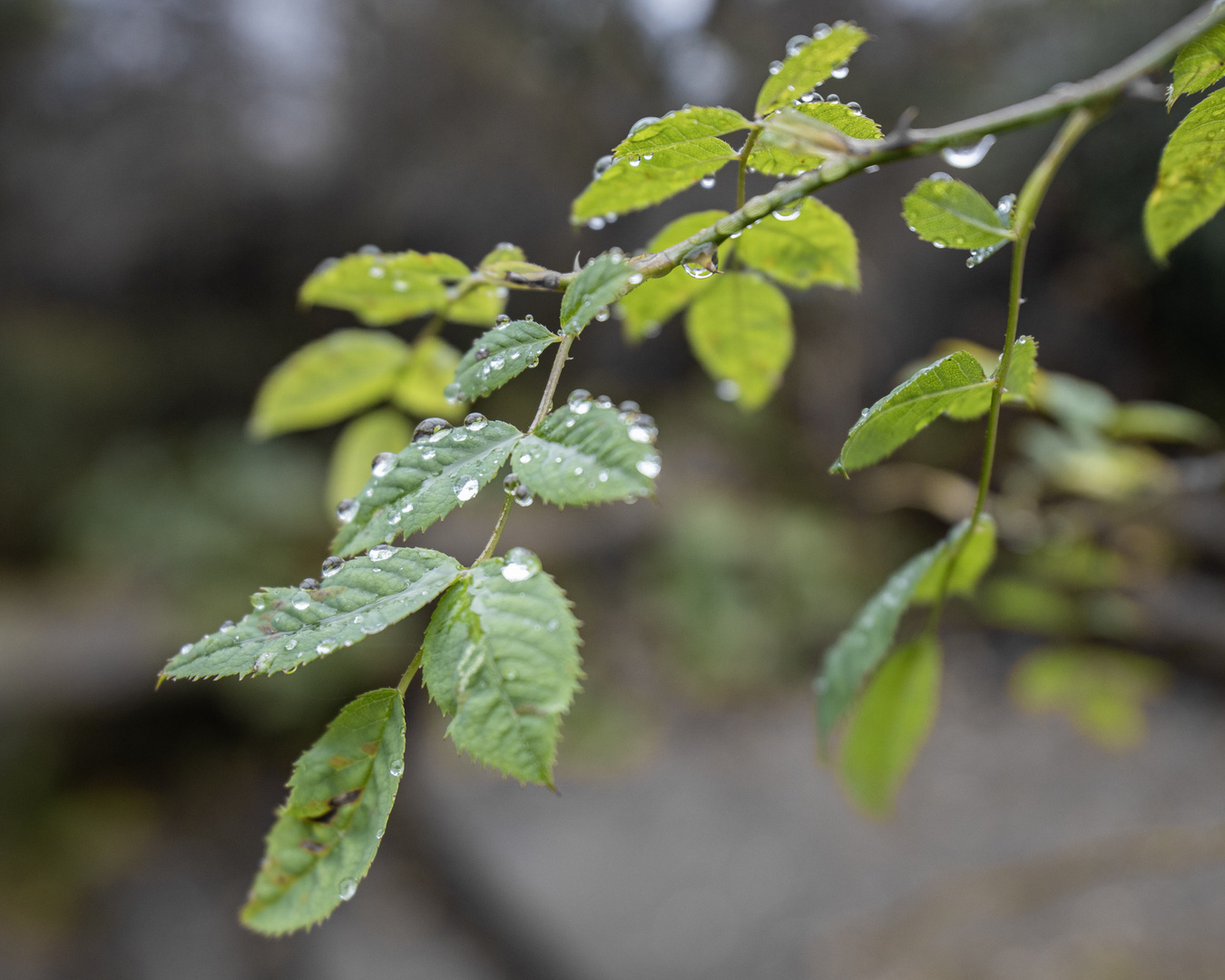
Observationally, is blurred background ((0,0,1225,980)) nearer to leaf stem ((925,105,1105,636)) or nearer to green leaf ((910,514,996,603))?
green leaf ((910,514,996,603))

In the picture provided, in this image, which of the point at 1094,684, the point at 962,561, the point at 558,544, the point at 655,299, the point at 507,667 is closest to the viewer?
the point at 507,667

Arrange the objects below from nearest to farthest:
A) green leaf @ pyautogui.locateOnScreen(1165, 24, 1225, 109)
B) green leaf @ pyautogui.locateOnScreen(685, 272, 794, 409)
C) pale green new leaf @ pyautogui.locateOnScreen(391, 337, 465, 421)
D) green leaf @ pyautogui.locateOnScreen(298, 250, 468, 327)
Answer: green leaf @ pyautogui.locateOnScreen(1165, 24, 1225, 109) < green leaf @ pyautogui.locateOnScreen(298, 250, 468, 327) < green leaf @ pyautogui.locateOnScreen(685, 272, 794, 409) < pale green new leaf @ pyautogui.locateOnScreen(391, 337, 465, 421)

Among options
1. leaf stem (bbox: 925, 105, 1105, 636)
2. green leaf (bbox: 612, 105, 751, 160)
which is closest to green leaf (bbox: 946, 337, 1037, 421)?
leaf stem (bbox: 925, 105, 1105, 636)

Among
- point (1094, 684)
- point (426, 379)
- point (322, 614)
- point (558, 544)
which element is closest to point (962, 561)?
point (322, 614)

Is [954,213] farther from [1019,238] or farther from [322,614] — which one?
[322,614]

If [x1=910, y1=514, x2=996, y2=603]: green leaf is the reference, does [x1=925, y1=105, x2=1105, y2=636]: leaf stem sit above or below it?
above

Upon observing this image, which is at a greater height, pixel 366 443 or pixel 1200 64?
pixel 1200 64

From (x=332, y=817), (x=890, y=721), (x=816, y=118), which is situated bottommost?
(x=332, y=817)

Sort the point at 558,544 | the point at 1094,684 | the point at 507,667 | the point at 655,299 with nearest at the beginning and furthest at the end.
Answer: the point at 507,667 < the point at 655,299 < the point at 1094,684 < the point at 558,544
